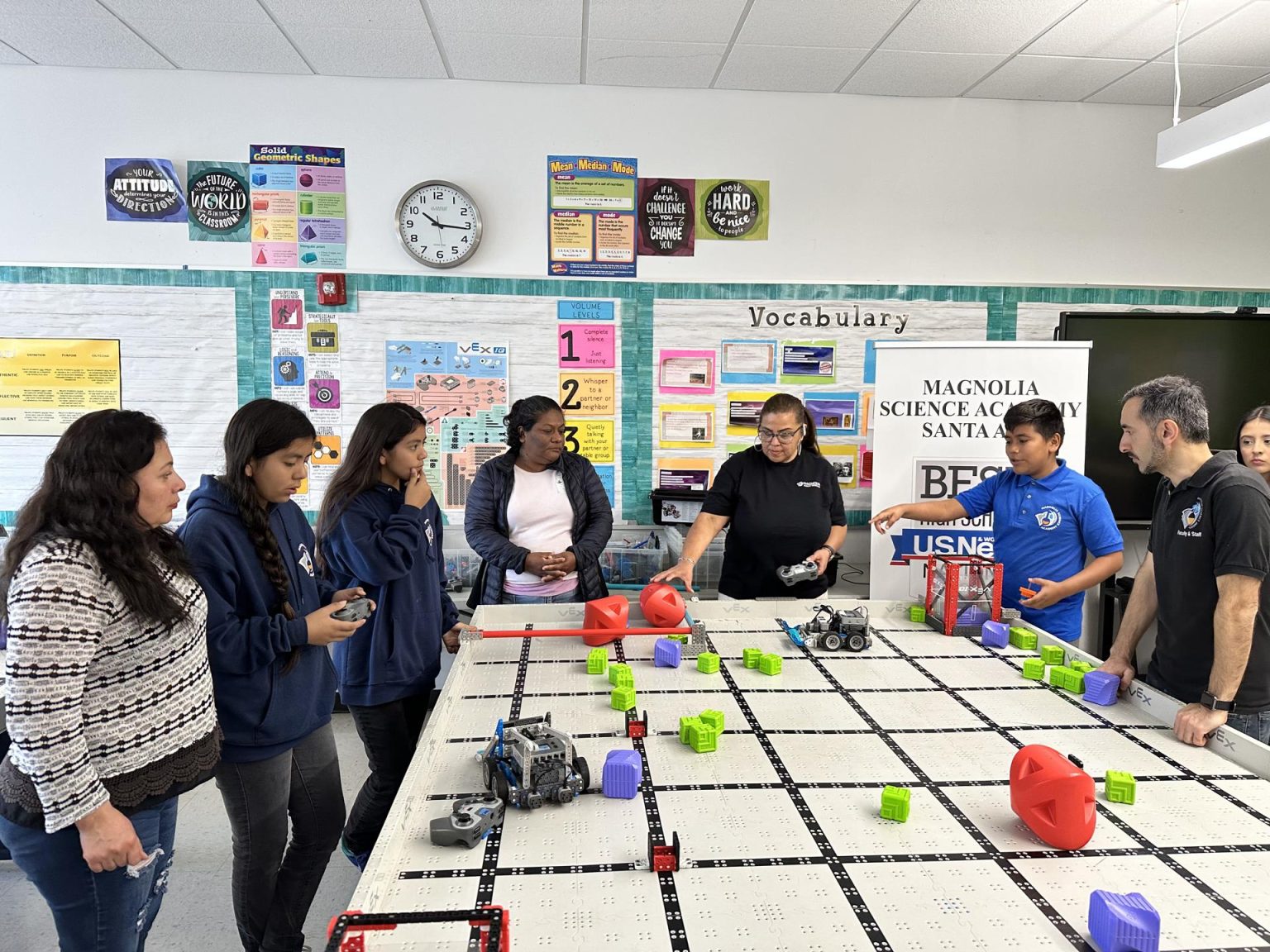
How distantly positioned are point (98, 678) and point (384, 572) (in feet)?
2.38

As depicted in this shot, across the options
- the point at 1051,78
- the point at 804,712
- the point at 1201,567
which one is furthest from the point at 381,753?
the point at 1051,78

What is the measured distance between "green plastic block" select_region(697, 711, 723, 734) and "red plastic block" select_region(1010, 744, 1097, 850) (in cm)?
57

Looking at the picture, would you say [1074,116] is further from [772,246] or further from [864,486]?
[864,486]

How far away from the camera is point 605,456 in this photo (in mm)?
3982

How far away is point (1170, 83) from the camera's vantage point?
3691 mm

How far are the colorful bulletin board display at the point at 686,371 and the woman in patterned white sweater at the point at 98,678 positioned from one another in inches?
104

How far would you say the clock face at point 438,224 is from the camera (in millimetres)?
3742

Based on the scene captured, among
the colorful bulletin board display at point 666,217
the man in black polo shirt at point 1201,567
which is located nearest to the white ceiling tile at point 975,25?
the colorful bulletin board display at point 666,217

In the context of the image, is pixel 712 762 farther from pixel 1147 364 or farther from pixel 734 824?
pixel 1147 364

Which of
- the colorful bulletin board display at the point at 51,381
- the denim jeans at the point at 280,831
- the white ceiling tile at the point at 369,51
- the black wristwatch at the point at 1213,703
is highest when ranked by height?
the white ceiling tile at the point at 369,51

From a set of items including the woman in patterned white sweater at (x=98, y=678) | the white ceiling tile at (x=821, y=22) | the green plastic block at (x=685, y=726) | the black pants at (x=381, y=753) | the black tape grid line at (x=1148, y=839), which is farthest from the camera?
the white ceiling tile at (x=821, y=22)

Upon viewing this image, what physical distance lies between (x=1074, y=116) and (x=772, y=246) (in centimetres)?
160

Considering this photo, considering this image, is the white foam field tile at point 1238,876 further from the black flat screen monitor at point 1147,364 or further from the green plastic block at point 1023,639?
the black flat screen monitor at point 1147,364

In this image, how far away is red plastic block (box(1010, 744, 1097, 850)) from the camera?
1327 mm
